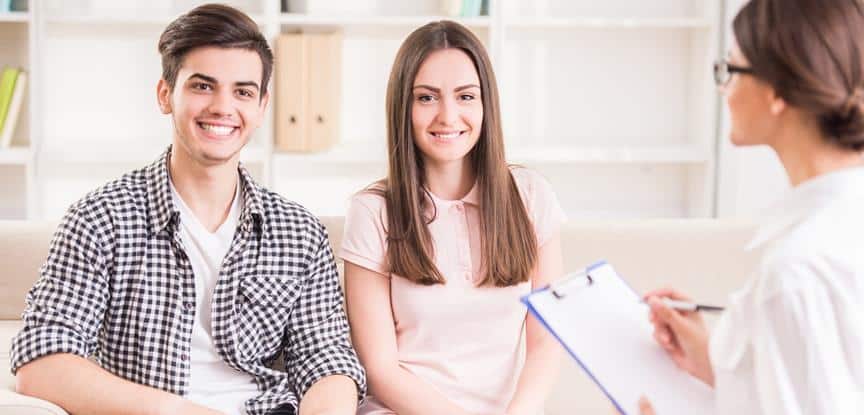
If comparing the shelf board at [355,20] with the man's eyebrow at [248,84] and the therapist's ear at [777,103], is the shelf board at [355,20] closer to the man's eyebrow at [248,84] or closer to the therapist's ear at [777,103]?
the man's eyebrow at [248,84]

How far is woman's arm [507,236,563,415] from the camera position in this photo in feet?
6.32

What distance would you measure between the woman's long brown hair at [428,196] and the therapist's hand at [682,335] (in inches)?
22.6

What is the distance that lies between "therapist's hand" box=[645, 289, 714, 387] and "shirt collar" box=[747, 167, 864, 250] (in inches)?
6.9

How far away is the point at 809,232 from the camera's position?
114 centimetres

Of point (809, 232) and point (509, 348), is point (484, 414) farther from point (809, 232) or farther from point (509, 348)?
point (809, 232)

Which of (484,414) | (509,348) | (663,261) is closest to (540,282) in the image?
(509,348)

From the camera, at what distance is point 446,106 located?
6.38ft

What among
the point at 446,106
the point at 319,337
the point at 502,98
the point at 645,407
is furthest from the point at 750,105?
the point at 502,98

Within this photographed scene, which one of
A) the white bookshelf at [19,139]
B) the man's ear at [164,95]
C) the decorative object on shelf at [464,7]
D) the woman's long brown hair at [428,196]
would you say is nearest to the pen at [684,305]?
the woman's long brown hair at [428,196]

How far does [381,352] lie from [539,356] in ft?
0.96

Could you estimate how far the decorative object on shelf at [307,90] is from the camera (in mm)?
3879

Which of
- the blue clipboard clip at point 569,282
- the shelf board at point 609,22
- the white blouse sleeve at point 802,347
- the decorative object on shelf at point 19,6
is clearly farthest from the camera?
the shelf board at point 609,22

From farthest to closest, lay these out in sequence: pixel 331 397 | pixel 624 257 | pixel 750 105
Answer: pixel 624 257, pixel 331 397, pixel 750 105

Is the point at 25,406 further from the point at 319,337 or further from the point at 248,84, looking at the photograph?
the point at 248,84
